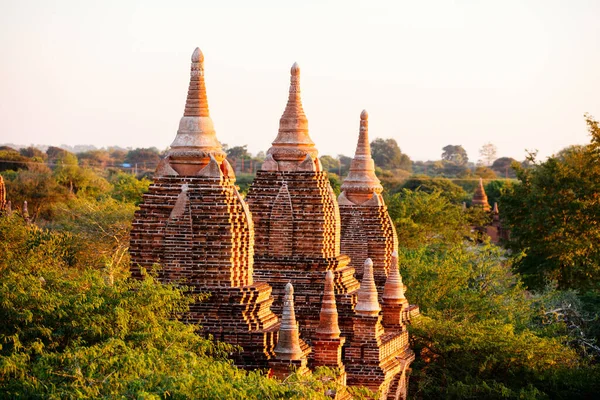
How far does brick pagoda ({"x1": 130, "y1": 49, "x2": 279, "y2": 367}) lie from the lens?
16.0 metres

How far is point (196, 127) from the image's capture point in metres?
16.7

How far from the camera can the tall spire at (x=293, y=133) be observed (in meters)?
20.6

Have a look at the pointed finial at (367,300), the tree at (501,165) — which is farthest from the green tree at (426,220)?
the tree at (501,165)

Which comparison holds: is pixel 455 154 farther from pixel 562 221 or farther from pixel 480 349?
pixel 480 349

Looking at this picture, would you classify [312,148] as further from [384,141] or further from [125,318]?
[384,141]

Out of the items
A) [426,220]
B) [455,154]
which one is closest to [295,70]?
[426,220]

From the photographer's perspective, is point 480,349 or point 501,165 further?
point 501,165

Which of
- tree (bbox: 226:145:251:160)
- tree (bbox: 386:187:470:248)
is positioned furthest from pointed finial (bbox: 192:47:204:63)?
tree (bbox: 226:145:251:160)

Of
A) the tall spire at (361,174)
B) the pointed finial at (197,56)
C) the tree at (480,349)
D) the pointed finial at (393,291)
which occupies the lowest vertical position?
the tree at (480,349)

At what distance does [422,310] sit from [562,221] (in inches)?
617

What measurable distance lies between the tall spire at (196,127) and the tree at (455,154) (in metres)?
159

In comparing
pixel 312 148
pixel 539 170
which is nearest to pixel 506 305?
pixel 312 148

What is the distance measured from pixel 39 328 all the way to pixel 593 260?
3109 cm

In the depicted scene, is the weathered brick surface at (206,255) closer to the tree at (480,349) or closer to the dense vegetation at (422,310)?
the dense vegetation at (422,310)
